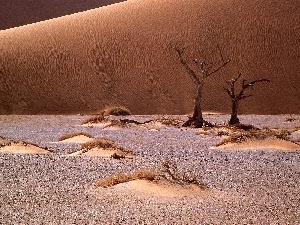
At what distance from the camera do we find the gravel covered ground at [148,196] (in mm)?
7793

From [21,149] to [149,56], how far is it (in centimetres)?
4352

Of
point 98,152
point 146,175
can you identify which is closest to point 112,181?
point 146,175

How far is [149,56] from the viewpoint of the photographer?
195 ft

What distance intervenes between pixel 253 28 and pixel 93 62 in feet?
60.2

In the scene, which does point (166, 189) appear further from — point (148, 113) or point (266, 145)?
point (148, 113)

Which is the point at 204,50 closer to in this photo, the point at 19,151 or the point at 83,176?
the point at 19,151

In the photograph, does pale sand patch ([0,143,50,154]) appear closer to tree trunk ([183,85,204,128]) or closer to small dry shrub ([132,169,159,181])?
small dry shrub ([132,169,159,181])

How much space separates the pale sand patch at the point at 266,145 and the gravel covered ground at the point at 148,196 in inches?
69.6

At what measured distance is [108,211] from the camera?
26.8 feet

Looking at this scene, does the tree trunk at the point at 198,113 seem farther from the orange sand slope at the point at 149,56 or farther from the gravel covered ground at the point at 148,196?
the orange sand slope at the point at 149,56

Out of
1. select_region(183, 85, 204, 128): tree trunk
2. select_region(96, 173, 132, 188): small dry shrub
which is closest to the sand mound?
select_region(96, 173, 132, 188): small dry shrub

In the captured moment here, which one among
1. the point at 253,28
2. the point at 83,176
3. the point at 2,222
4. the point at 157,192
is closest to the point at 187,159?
the point at 83,176

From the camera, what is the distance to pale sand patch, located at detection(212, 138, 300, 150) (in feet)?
60.4

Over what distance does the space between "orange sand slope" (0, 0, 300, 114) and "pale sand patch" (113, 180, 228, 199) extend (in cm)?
3867
